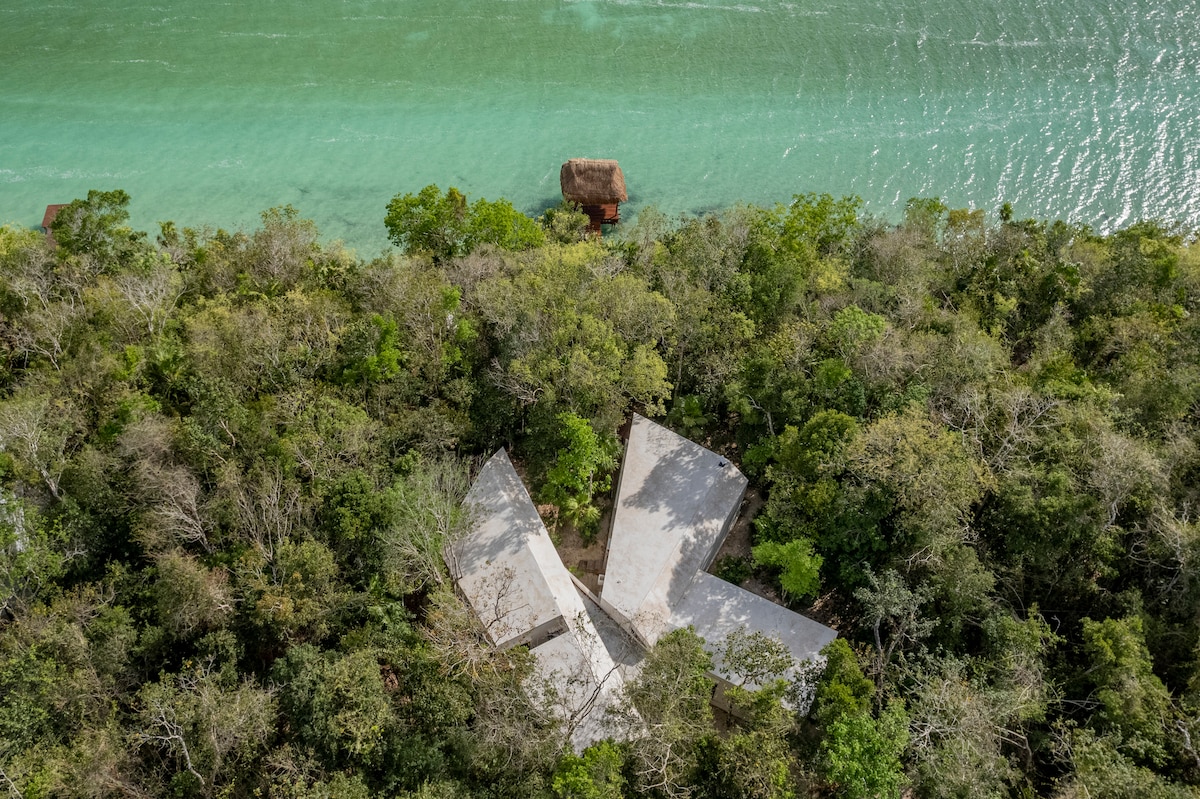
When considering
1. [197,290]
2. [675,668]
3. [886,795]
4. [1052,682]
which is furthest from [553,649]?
[197,290]

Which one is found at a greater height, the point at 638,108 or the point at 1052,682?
the point at 638,108

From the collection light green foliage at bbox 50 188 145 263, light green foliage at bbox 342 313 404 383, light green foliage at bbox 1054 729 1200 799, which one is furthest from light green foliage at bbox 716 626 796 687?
light green foliage at bbox 50 188 145 263

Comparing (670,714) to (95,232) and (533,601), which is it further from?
(95,232)

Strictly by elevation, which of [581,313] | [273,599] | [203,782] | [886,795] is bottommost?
[203,782]

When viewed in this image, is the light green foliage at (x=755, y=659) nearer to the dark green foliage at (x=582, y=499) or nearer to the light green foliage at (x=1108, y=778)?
the dark green foliage at (x=582, y=499)

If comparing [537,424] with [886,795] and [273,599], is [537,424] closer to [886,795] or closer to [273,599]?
[273,599]

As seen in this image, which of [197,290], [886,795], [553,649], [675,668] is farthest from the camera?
[197,290]

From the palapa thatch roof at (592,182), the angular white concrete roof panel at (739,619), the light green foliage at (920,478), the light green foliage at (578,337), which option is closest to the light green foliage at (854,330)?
the light green foliage at (920,478)

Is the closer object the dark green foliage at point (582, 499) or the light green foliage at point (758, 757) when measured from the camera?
the light green foliage at point (758, 757)
